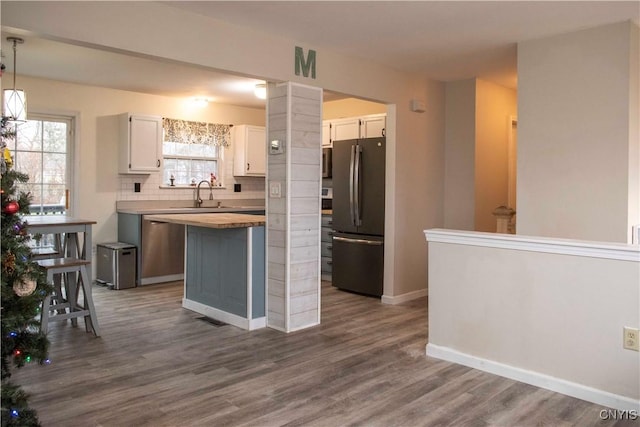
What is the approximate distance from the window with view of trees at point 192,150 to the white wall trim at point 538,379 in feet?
15.2

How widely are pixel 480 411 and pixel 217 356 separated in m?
1.79

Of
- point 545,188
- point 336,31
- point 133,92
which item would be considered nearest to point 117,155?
point 133,92

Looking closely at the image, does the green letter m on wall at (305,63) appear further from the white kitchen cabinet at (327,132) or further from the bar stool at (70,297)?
the bar stool at (70,297)

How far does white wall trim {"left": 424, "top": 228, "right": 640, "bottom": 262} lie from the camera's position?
8.87 ft

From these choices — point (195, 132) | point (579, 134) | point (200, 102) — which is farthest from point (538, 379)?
point (200, 102)

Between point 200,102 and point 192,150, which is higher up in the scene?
point 200,102

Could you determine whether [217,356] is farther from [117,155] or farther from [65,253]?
[117,155]

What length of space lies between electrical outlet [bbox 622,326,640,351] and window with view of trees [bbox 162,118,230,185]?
5.69 meters

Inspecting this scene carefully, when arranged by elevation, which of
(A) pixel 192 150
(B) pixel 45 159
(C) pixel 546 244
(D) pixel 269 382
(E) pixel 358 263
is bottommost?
(D) pixel 269 382

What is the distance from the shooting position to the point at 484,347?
331 centimetres

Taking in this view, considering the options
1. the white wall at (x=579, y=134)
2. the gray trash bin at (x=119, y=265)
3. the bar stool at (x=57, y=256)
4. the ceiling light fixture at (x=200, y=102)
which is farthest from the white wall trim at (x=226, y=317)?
the ceiling light fixture at (x=200, y=102)

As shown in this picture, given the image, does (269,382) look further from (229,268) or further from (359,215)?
(359,215)

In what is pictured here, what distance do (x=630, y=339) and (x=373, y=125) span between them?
149 inches

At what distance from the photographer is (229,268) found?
4.43 m
